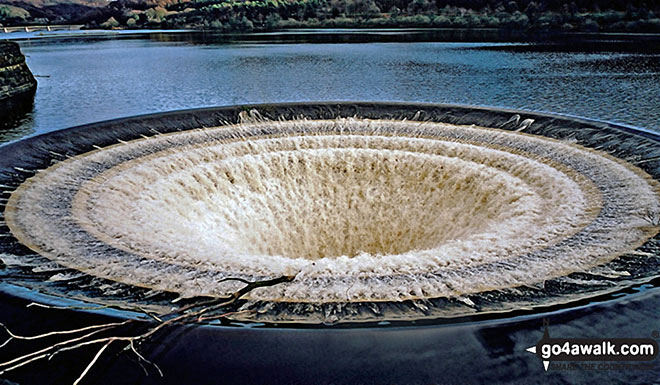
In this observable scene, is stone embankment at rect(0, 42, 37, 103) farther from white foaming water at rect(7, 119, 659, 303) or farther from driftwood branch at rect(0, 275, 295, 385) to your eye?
driftwood branch at rect(0, 275, 295, 385)

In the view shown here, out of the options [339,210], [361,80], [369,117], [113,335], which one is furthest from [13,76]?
[113,335]

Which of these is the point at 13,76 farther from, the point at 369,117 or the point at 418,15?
the point at 418,15

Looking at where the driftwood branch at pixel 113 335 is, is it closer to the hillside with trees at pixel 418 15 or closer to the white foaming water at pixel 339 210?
the white foaming water at pixel 339 210

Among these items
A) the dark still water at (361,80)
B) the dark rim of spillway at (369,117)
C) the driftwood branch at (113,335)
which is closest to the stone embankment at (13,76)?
the dark still water at (361,80)

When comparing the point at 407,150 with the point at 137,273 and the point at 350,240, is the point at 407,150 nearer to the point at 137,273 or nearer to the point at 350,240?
the point at 350,240

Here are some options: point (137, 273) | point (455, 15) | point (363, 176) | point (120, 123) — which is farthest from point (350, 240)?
point (455, 15)

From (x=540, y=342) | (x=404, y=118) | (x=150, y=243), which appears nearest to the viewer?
(x=540, y=342)
